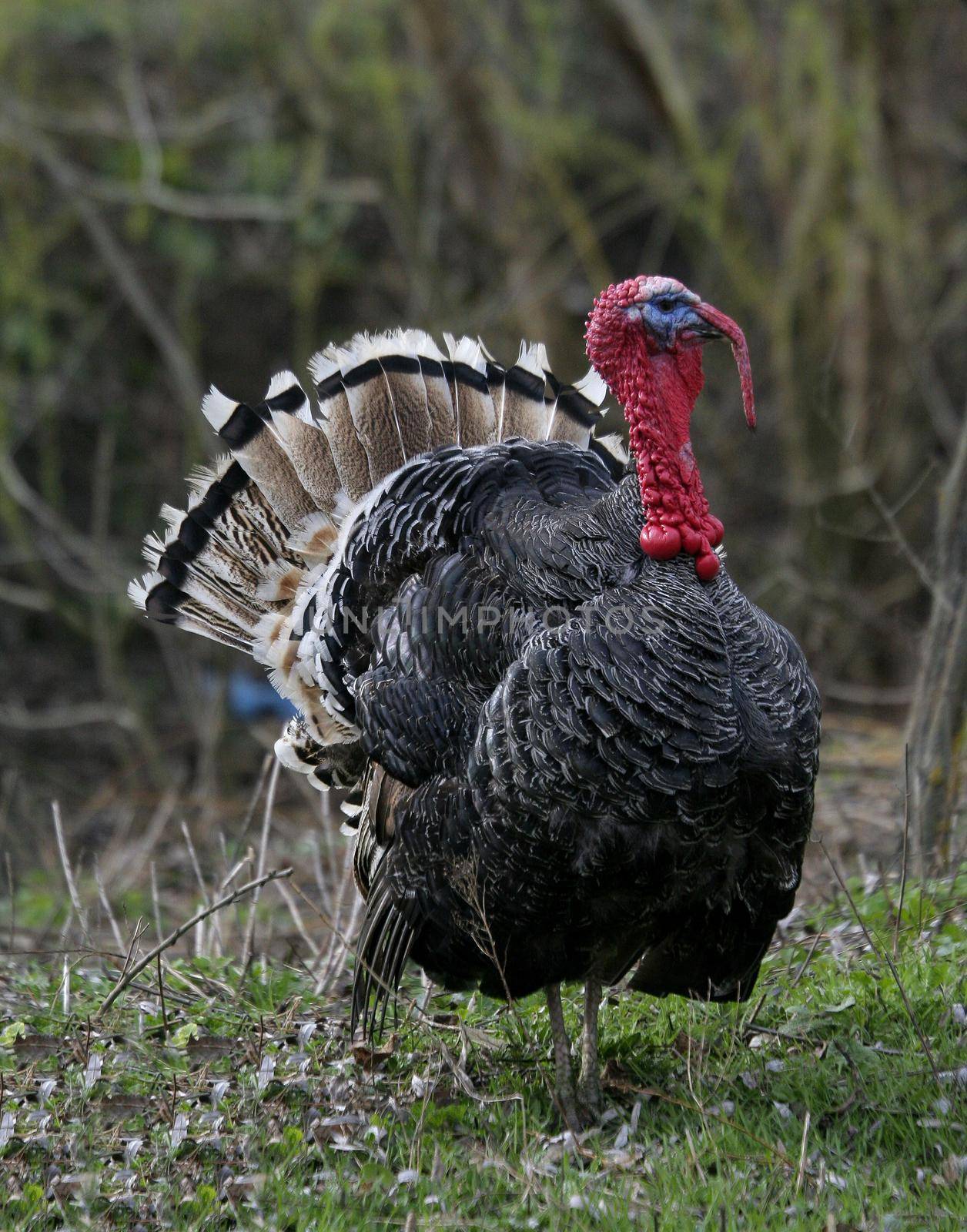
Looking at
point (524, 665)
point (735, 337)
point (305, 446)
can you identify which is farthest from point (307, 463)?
point (735, 337)

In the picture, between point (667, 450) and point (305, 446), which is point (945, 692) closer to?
point (667, 450)

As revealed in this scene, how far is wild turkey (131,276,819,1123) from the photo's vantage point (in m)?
3.73

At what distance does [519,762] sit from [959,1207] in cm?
150

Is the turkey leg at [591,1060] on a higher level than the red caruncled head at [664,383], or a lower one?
lower

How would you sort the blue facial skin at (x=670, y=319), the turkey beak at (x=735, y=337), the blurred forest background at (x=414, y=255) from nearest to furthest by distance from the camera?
1. the turkey beak at (x=735, y=337)
2. the blue facial skin at (x=670, y=319)
3. the blurred forest background at (x=414, y=255)

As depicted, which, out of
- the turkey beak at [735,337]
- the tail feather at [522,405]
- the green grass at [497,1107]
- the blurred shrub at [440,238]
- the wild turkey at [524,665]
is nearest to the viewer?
the green grass at [497,1107]

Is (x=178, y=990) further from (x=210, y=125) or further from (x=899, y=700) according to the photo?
(x=210, y=125)

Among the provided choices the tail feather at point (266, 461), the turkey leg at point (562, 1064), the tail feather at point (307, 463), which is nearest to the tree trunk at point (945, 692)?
the tail feather at point (307, 463)

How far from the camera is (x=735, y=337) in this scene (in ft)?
13.2

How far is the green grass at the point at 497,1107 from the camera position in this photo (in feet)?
11.7

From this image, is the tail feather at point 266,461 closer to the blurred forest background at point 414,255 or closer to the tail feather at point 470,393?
the tail feather at point 470,393

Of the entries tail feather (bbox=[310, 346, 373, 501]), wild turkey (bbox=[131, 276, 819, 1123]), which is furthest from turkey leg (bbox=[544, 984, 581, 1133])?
tail feather (bbox=[310, 346, 373, 501])

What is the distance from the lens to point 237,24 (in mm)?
12156

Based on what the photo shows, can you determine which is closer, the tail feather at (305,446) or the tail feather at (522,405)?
the tail feather at (305,446)
